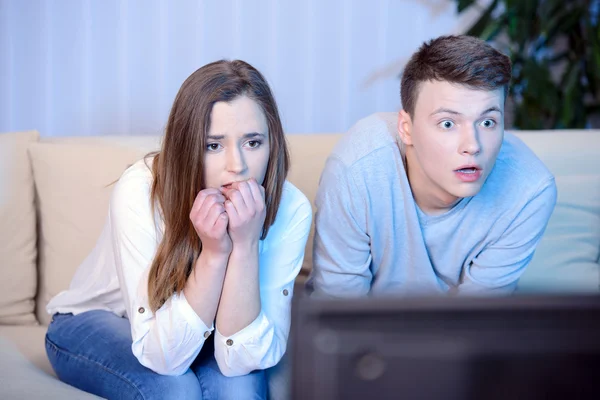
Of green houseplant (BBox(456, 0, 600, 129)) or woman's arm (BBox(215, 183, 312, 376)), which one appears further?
green houseplant (BBox(456, 0, 600, 129))

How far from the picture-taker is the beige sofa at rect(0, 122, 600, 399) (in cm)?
182

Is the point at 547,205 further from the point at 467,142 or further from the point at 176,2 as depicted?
the point at 176,2

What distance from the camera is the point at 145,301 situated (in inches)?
51.7

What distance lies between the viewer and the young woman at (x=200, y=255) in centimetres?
129

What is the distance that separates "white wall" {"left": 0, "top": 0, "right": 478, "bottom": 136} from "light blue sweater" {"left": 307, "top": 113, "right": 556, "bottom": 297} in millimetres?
1227

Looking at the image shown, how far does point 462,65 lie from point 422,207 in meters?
0.35

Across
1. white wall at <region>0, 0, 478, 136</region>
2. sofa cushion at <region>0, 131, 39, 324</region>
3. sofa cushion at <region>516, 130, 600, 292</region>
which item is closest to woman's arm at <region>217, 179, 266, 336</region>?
sofa cushion at <region>0, 131, 39, 324</region>

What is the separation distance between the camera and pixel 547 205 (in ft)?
5.00

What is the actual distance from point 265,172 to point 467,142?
0.42 metres

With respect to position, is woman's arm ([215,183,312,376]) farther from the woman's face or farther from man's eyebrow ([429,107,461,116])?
man's eyebrow ([429,107,461,116])

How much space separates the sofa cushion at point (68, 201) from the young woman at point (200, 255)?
44 centimetres

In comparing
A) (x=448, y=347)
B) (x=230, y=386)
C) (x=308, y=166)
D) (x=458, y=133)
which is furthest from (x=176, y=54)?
(x=448, y=347)

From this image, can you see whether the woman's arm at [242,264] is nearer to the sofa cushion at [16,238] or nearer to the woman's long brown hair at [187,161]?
the woman's long brown hair at [187,161]

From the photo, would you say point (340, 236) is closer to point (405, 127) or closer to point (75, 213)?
point (405, 127)
